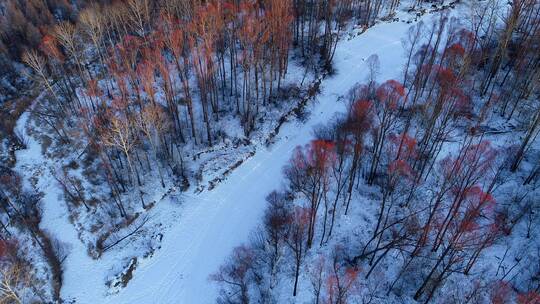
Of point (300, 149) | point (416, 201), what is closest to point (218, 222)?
point (300, 149)

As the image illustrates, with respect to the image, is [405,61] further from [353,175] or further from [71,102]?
[71,102]

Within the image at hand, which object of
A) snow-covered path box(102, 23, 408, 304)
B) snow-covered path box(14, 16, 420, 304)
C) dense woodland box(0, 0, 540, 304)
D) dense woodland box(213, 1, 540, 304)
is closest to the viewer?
dense woodland box(213, 1, 540, 304)

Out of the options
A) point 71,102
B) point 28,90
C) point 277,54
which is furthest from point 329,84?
point 28,90

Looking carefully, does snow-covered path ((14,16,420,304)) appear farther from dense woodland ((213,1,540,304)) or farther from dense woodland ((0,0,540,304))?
dense woodland ((213,1,540,304))

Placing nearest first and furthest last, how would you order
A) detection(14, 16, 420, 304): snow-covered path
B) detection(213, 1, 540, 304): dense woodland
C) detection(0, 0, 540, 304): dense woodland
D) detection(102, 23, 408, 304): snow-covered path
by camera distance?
detection(213, 1, 540, 304): dense woodland < detection(0, 0, 540, 304): dense woodland < detection(14, 16, 420, 304): snow-covered path < detection(102, 23, 408, 304): snow-covered path

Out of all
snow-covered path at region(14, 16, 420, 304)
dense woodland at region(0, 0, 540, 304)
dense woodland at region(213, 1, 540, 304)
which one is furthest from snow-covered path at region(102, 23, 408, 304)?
dense woodland at region(0, 0, 540, 304)

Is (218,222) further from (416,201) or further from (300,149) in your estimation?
(416,201)

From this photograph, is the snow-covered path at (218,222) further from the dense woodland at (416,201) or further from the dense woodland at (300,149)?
the dense woodland at (300,149)
